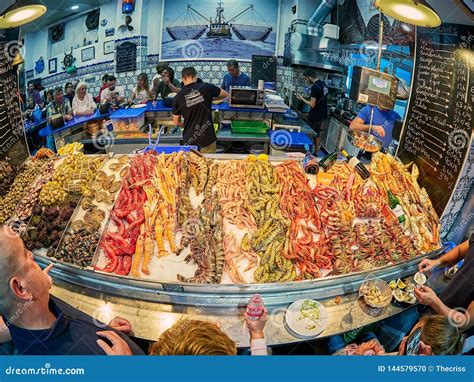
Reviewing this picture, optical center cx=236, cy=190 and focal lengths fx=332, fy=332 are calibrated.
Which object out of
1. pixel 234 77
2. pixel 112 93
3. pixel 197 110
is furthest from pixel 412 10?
pixel 112 93

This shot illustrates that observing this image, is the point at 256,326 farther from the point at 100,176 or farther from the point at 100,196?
the point at 100,176

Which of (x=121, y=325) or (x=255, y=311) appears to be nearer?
(x=255, y=311)

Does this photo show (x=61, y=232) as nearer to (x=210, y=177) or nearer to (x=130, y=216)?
(x=130, y=216)

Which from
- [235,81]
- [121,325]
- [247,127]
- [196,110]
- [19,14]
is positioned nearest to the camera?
[121,325]

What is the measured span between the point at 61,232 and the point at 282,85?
8.88 feet

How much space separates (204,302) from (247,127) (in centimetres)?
288

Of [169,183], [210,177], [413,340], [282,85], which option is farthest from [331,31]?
[413,340]

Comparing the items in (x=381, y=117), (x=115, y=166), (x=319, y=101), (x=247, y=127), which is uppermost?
(x=319, y=101)

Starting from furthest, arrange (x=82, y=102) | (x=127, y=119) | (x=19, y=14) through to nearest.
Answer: (x=127, y=119) < (x=82, y=102) < (x=19, y=14)

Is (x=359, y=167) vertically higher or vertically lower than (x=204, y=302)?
higher

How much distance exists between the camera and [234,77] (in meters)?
3.27

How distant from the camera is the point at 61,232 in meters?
2.36

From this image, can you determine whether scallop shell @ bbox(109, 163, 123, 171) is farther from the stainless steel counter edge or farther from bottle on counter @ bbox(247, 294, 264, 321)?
bottle on counter @ bbox(247, 294, 264, 321)
